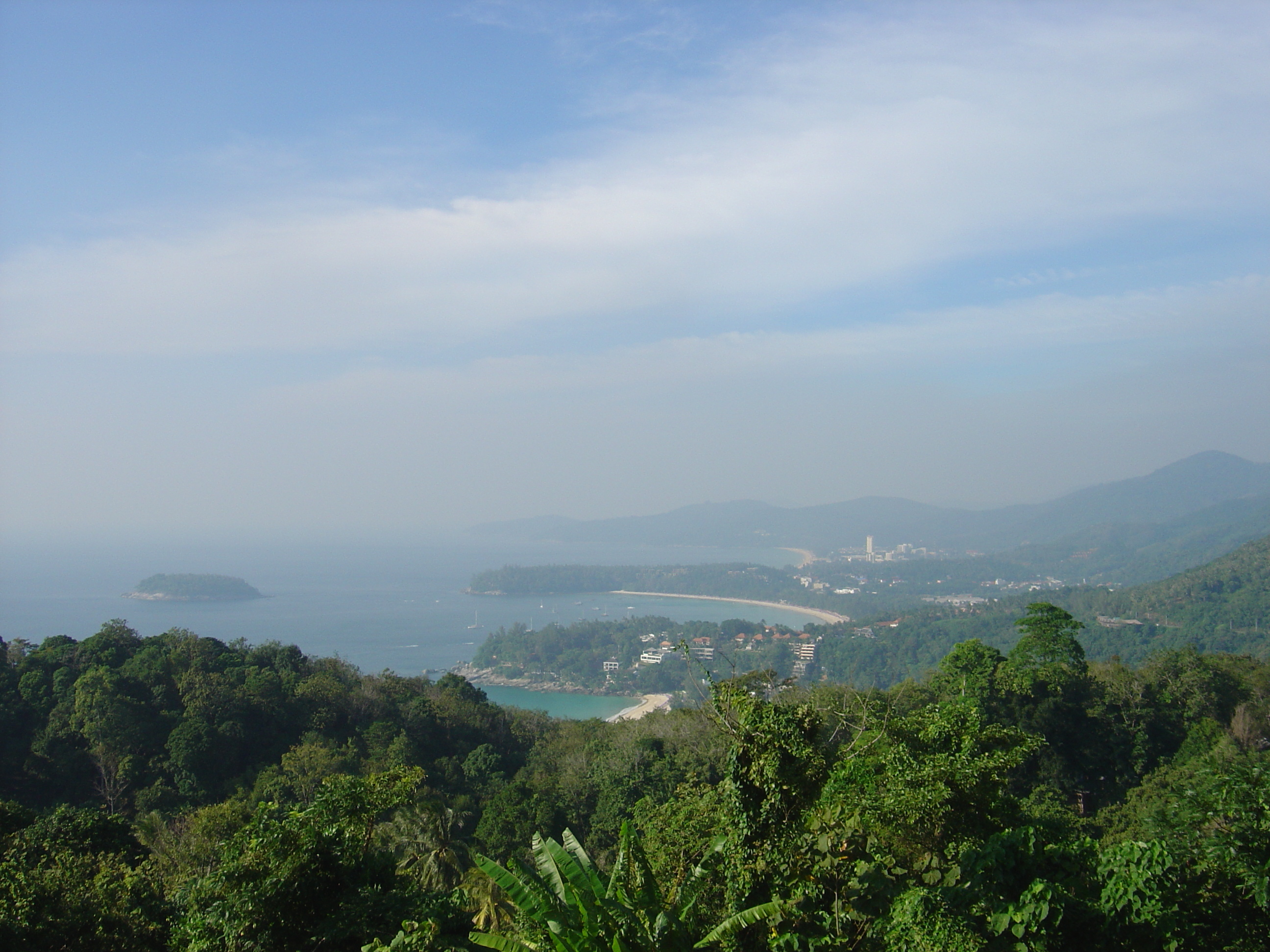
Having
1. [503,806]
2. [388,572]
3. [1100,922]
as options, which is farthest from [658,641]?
[388,572]

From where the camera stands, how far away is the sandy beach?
1938 inches

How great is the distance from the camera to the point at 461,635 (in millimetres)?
77500

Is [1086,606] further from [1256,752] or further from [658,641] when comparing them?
[1256,752]

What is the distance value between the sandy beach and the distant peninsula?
56.7 metres

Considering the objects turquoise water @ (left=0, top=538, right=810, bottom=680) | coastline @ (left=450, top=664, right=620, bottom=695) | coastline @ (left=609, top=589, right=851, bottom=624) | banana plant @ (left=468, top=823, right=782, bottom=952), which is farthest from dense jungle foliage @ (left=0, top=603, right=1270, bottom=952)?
coastline @ (left=609, top=589, right=851, bottom=624)

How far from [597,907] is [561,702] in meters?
54.7

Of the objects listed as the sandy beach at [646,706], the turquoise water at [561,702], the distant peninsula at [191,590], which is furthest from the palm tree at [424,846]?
the distant peninsula at [191,590]

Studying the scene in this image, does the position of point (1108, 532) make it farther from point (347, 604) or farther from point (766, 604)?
point (347, 604)

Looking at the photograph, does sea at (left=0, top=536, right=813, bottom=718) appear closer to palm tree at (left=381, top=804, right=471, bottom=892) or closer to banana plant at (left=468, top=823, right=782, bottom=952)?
palm tree at (left=381, top=804, right=471, bottom=892)

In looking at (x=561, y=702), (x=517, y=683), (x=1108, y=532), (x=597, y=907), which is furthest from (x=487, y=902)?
(x=1108, y=532)

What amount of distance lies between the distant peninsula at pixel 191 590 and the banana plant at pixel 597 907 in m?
94.3

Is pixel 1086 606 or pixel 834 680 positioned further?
pixel 1086 606

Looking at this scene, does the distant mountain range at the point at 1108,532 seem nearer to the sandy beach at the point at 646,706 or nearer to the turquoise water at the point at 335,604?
the turquoise water at the point at 335,604

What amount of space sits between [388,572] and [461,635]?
57.9m
